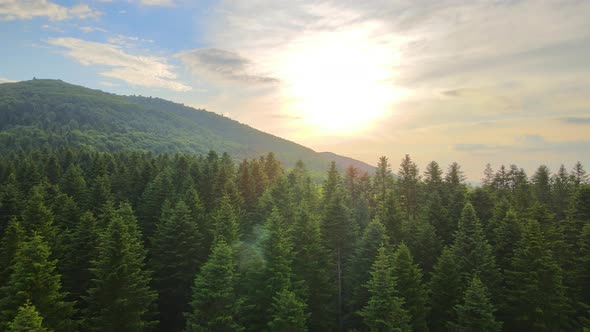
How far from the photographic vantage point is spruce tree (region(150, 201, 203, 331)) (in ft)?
146

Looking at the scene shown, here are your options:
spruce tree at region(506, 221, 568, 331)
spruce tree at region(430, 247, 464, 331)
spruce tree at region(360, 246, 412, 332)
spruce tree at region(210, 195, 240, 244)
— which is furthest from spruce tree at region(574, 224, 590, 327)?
spruce tree at region(210, 195, 240, 244)

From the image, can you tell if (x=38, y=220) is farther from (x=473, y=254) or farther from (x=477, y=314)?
(x=473, y=254)

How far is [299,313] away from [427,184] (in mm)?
49818

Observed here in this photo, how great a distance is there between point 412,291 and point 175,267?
27163 millimetres

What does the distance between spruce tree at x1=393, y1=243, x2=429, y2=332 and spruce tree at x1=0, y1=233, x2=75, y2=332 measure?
3085 centimetres

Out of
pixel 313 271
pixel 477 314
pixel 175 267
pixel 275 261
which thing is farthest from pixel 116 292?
pixel 477 314

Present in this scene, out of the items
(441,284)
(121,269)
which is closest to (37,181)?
(121,269)

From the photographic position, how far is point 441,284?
41.1 metres

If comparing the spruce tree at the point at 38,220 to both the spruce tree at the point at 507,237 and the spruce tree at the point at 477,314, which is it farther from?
the spruce tree at the point at 507,237

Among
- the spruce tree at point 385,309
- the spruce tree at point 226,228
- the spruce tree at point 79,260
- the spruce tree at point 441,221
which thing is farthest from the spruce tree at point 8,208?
the spruce tree at point 441,221

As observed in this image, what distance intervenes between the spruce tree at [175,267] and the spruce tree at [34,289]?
14258 mm

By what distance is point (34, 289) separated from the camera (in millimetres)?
29312

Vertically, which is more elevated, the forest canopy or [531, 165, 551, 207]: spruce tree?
[531, 165, 551, 207]: spruce tree

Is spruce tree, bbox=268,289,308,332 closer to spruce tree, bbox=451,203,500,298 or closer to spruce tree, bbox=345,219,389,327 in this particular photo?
spruce tree, bbox=345,219,389,327
